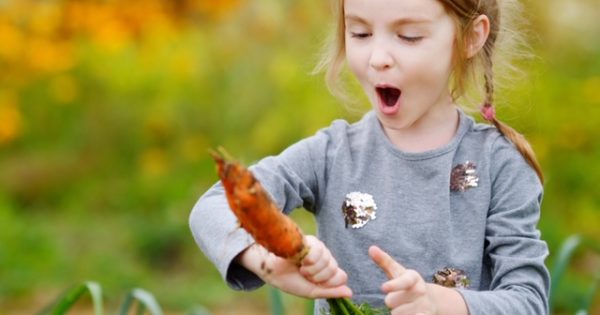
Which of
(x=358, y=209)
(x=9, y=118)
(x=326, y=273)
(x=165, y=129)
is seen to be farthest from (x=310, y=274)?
(x=9, y=118)

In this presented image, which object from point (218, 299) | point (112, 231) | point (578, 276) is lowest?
point (578, 276)

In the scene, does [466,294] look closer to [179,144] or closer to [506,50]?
[506,50]

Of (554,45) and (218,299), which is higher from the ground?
(554,45)

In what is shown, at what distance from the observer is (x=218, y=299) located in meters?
5.25

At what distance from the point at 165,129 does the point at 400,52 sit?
4072mm

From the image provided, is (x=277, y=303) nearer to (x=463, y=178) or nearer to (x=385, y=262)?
(x=463, y=178)

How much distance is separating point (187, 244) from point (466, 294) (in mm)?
3500

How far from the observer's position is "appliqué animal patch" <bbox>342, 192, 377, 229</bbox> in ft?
8.23

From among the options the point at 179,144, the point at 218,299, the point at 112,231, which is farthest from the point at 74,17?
the point at 218,299

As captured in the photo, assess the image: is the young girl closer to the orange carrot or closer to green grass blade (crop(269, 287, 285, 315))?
the orange carrot

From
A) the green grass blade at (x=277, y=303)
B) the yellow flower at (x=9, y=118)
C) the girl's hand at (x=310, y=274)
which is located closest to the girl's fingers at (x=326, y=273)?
the girl's hand at (x=310, y=274)

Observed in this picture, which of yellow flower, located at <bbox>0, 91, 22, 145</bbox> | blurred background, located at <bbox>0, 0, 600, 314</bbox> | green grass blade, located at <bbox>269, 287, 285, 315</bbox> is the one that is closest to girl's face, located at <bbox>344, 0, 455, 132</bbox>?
green grass blade, located at <bbox>269, 287, 285, 315</bbox>

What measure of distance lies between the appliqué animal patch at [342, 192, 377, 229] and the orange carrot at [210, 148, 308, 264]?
367 mm

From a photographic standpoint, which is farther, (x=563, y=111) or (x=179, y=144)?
(x=179, y=144)
